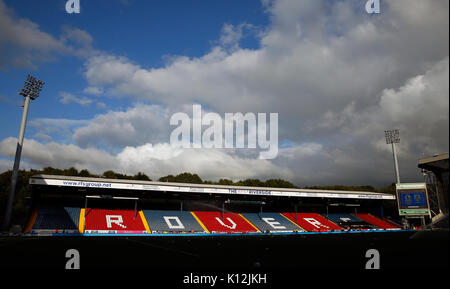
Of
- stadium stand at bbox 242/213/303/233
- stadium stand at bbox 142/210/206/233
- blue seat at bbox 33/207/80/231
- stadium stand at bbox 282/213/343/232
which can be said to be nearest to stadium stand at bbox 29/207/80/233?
blue seat at bbox 33/207/80/231

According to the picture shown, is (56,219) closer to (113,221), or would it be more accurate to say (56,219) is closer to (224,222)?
(113,221)

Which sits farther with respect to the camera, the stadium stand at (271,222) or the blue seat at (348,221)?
the blue seat at (348,221)

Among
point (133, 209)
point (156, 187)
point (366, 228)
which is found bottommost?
point (366, 228)

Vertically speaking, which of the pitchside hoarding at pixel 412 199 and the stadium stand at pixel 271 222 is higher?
the pitchside hoarding at pixel 412 199

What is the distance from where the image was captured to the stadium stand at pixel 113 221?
129 feet

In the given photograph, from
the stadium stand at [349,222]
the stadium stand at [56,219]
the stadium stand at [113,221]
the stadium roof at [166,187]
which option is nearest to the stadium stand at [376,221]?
the stadium stand at [349,222]

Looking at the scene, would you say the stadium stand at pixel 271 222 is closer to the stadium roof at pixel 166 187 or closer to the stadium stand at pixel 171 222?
the stadium roof at pixel 166 187

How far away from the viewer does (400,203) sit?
4944cm

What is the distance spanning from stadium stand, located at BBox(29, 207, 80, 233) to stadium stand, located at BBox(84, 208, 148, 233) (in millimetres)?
1677

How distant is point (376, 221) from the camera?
6078 centimetres

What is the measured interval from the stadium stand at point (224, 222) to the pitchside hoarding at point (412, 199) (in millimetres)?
26993
